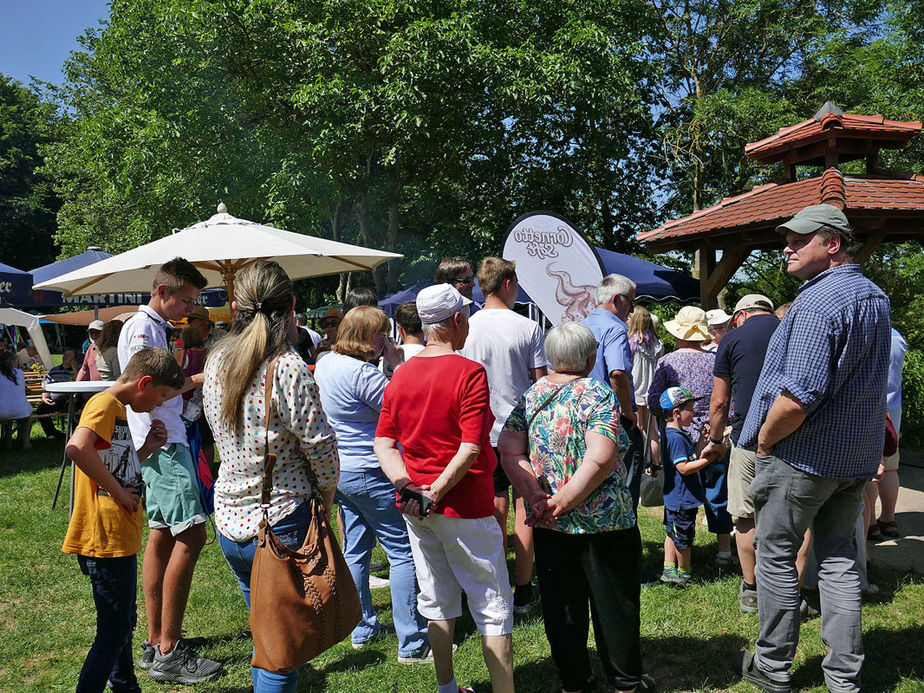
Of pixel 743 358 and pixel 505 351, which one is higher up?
pixel 505 351

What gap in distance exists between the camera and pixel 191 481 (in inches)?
140

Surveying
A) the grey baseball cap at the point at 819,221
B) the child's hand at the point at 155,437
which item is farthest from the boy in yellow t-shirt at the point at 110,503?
the grey baseball cap at the point at 819,221

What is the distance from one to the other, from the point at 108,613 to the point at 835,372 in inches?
123

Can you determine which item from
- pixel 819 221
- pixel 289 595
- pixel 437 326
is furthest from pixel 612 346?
pixel 289 595

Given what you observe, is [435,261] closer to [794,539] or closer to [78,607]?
[78,607]

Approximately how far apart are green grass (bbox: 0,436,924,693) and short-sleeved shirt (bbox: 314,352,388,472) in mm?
1078

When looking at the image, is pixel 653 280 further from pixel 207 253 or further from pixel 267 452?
pixel 267 452

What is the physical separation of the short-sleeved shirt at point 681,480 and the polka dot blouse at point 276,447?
2739 mm

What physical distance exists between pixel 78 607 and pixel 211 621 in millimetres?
1085

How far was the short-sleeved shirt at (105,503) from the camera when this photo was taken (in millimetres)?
2750

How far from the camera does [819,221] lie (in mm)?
2938

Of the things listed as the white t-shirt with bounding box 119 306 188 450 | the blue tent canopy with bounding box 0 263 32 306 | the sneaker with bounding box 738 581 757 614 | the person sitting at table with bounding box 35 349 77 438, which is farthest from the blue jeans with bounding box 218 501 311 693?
the person sitting at table with bounding box 35 349 77 438

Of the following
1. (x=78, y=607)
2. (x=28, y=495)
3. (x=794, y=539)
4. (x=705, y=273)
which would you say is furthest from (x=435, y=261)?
(x=794, y=539)

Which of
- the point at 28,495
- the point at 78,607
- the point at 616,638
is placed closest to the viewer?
the point at 616,638
